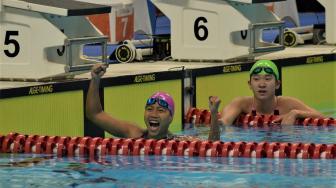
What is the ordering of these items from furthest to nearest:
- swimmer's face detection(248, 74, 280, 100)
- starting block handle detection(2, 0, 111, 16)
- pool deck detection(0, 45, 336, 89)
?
pool deck detection(0, 45, 336, 89) < swimmer's face detection(248, 74, 280, 100) < starting block handle detection(2, 0, 111, 16)

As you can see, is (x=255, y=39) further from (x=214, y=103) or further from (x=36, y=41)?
(x=214, y=103)

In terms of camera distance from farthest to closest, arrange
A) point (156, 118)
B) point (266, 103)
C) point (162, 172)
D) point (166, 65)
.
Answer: point (166, 65) → point (266, 103) → point (156, 118) → point (162, 172)

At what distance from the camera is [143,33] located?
15.4m

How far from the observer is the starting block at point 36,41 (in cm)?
1085

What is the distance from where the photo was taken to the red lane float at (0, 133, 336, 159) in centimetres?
900

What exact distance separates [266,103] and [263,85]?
1.13 feet

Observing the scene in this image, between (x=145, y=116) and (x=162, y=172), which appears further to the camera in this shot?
(x=145, y=116)

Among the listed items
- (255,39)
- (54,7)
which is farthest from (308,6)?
(54,7)

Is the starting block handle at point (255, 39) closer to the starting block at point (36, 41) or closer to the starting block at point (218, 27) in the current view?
the starting block at point (218, 27)

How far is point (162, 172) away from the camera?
848 centimetres

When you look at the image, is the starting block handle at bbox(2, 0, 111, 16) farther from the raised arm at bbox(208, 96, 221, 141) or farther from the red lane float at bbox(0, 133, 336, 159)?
the raised arm at bbox(208, 96, 221, 141)

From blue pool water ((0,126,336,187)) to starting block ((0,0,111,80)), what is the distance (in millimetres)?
1725

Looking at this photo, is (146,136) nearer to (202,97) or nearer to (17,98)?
(17,98)

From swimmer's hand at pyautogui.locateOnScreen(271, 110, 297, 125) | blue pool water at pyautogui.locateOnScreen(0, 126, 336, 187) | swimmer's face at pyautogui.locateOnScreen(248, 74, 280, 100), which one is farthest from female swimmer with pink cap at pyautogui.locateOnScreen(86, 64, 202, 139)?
swimmer's hand at pyautogui.locateOnScreen(271, 110, 297, 125)
